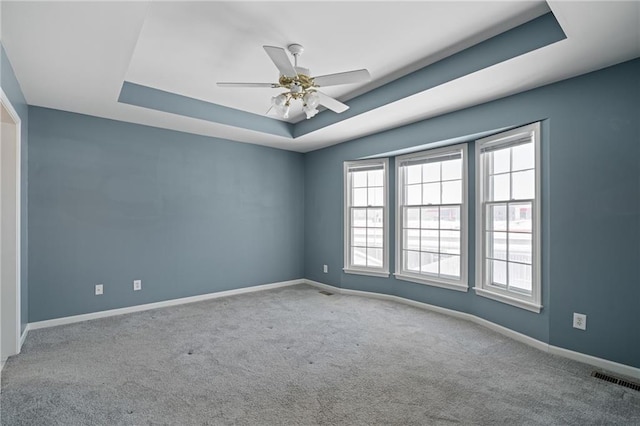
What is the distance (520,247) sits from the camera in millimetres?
3500

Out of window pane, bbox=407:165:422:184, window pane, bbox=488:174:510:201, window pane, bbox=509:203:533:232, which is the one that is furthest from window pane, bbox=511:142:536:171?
window pane, bbox=407:165:422:184

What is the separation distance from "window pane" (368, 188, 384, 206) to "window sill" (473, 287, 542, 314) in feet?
6.12

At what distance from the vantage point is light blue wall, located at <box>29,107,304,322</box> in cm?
384

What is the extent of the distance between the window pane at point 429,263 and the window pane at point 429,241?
0.08m

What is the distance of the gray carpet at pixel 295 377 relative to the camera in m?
2.17

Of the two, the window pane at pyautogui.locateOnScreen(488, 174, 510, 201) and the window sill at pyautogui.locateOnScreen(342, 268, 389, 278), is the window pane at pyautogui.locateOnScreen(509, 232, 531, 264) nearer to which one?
the window pane at pyautogui.locateOnScreen(488, 174, 510, 201)

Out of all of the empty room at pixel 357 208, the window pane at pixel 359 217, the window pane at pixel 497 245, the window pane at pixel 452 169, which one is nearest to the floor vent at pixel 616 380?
the empty room at pixel 357 208

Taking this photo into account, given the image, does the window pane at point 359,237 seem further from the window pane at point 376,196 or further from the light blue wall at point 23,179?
the light blue wall at point 23,179

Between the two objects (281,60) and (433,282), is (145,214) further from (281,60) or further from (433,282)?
(433,282)

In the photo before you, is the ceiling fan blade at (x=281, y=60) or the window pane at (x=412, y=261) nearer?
the ceiling fan blade at (x=281, y=60)

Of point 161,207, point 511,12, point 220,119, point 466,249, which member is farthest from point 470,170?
point 161,207

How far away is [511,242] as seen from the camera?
3.60 metres

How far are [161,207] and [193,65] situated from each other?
7.06 ft

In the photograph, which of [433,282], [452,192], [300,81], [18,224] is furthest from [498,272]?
[18,224]
